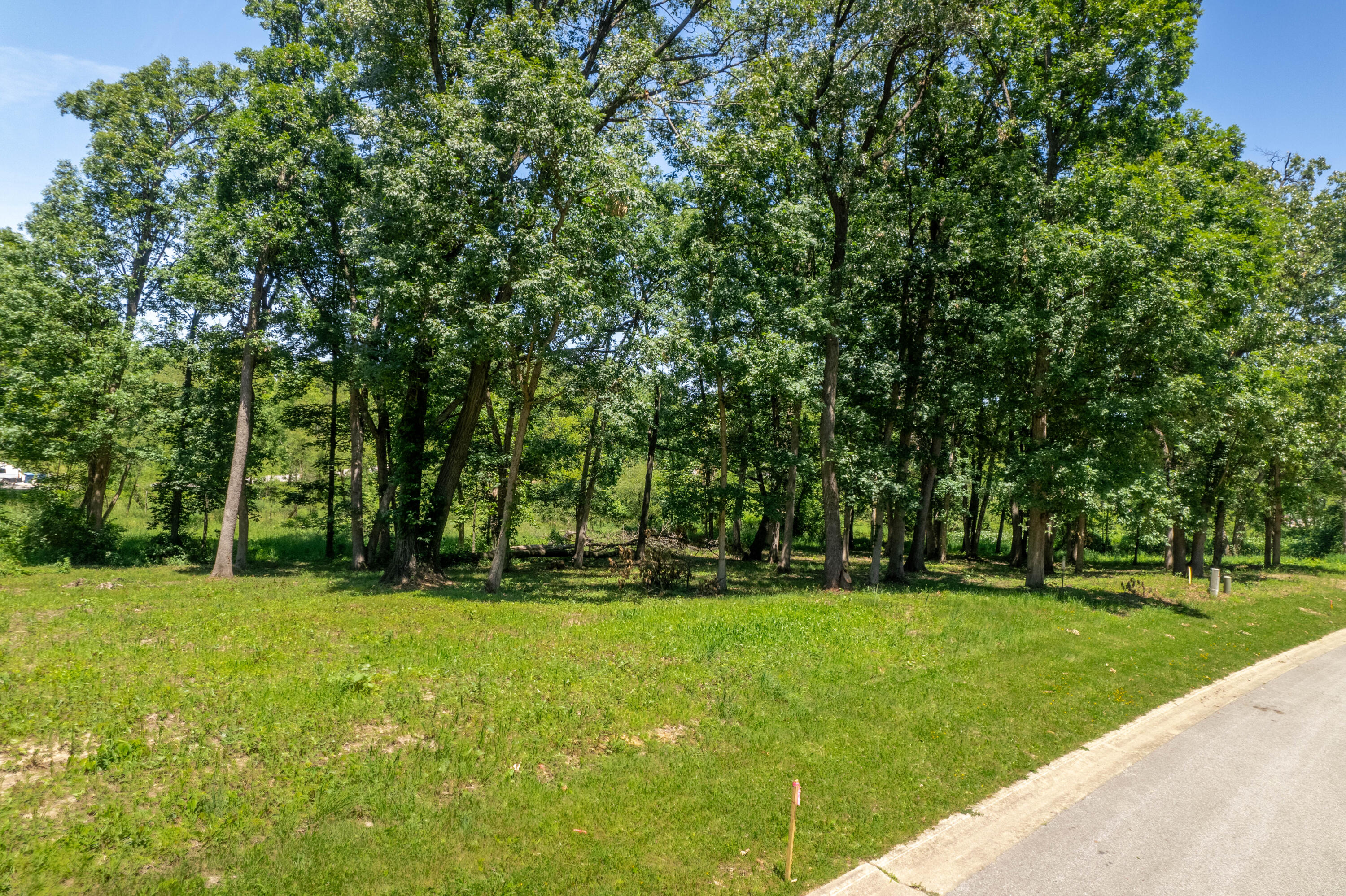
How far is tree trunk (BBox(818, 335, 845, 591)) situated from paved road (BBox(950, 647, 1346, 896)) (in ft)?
35.0

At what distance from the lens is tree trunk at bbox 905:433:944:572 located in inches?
939

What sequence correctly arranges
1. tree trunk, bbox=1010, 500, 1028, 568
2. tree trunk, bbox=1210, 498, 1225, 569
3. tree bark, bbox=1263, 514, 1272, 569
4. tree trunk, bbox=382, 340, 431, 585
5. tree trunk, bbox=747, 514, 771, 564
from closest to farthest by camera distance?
1. tree trunk, bbox=382, 340, 431, 585
2. tree trunk, bbox=1210, 498, 1225, 569
3. tree trunk, bbox=1010, 500, 1028, 568
4. tree trunk, bbox=747, 514, 771, 564
5. tree bark, bbox=1263, 514, 1272, 569

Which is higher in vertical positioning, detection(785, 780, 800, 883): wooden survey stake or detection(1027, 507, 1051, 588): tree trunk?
detection(1027, 507, 1051, 588): tree trunk

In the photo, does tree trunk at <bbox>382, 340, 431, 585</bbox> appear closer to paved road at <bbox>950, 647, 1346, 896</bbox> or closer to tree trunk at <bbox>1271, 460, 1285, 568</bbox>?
paved road at <bbox>950, 647, 1346, 896</bbox>

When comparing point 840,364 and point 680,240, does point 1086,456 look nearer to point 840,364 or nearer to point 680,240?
point 840,364


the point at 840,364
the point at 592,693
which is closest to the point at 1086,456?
the point at 840,364

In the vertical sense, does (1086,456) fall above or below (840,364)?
below

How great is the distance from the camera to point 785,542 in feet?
88.3

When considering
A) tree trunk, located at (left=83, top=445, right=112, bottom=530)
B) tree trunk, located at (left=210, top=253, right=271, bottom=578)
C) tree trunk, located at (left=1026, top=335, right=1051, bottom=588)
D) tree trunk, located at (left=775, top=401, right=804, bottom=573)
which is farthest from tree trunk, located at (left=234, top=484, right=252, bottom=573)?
tree trunk, located at (left=1026, top=335, right=1051, bottom=588)

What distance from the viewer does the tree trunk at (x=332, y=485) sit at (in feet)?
91.9

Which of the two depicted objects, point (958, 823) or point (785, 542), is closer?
point (958, 823)

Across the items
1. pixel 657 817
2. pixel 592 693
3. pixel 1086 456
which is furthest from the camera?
pixel 1086 456

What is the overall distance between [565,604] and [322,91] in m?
19.0

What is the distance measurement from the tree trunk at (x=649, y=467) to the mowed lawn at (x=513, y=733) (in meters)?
10.8
